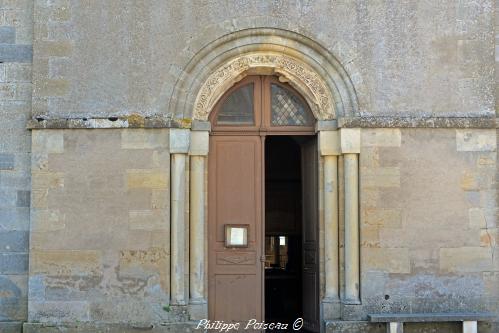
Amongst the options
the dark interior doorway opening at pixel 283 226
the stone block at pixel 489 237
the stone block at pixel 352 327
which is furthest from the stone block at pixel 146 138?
the dark interior doorway opening at pixel 283 226

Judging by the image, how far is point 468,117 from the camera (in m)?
7.68

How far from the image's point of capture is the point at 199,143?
779 centimetres

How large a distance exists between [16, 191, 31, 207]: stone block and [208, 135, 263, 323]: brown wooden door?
2033mm

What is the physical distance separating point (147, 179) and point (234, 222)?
116 centimetres

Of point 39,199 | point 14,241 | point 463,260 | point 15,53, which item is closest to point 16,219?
point 14,241

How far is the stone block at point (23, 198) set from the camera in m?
7.69

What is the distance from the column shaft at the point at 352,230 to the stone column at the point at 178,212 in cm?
179

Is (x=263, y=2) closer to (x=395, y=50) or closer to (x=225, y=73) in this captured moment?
(x=225, y=73)

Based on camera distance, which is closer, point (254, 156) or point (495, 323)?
point (495, 323)

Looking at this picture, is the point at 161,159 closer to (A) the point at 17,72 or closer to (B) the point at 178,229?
(B) the point at 178,229

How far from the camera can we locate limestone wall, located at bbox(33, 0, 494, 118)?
7652 millimetres

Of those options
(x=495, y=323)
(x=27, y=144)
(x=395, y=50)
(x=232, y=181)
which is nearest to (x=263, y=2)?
(x=395, y=50)

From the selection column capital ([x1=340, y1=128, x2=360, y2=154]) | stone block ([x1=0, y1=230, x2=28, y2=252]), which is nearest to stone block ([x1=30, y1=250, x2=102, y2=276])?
stone block ([x1=0, y1=230, x2=28, y2=252])

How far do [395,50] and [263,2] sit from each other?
5.15 feet
